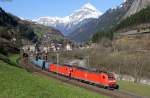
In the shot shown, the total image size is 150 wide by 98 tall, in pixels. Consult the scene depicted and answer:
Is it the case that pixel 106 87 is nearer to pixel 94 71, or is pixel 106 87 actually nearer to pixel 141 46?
pixel 94 71

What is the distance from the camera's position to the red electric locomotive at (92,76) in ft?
211

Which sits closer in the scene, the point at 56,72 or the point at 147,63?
the point at 56,72

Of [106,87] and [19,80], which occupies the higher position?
[19,80]

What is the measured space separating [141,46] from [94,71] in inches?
3552

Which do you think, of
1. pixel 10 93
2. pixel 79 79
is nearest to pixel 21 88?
pixel 10 93

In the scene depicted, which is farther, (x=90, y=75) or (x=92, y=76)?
(x=90, y=75)

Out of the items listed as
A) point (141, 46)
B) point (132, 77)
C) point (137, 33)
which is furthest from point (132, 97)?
point (137, 33)

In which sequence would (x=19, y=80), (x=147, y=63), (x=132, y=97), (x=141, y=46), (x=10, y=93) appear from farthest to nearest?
(x=141, y=46), (x=147, y=63), (x=132, y=97), (x=19, y=80), (x=10, y=93)

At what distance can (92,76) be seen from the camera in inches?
2677

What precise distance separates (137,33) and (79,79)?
11103cm

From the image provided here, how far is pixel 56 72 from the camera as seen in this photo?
92250 mm

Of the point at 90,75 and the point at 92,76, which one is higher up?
the point at 90,75

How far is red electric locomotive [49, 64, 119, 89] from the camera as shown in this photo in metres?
64.4

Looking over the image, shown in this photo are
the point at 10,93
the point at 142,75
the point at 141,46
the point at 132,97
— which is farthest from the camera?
the point at 141,46
